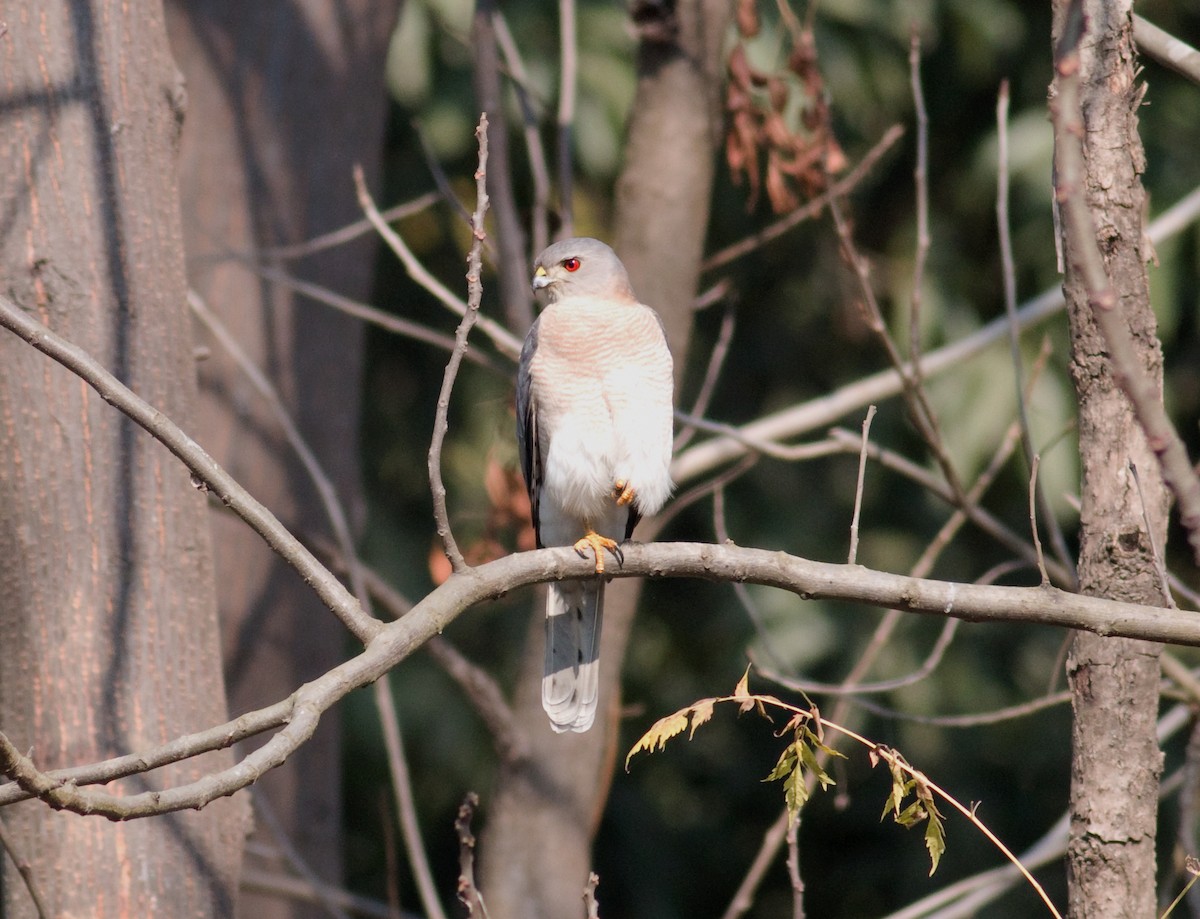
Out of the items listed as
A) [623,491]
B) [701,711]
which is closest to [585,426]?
[623,491]

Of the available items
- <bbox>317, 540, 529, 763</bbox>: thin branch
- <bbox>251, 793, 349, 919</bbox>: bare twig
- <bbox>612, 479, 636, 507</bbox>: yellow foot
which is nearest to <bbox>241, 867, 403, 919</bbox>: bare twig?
<bbox>251, 793, 349, 919</bbox>: bare twig

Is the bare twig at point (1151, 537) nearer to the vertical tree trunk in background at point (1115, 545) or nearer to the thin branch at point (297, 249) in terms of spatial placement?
the vertical tree trunk in background at point (1115, 545)

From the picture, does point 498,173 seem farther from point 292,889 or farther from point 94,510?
point 292,889

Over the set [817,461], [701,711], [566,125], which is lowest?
[701,711]

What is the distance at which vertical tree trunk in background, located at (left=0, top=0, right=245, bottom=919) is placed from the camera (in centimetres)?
233

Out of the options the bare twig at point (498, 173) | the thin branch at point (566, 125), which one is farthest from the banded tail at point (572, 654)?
the thin branch at point (566, 125)

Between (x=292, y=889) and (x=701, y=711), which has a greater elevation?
(x=701, y=711)

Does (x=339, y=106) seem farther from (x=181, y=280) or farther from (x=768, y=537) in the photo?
(x=768, y=537)

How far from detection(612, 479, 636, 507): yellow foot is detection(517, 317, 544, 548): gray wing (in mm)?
287

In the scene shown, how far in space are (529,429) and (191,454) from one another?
2081 mm

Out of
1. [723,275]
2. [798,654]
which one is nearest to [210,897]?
[798,654]

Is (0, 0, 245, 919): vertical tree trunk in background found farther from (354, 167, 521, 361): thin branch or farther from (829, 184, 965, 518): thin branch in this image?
(829, 184, 965, 518): thin branch

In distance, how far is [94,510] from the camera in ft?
7.88

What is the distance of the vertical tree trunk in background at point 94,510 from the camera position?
233 centimetres
